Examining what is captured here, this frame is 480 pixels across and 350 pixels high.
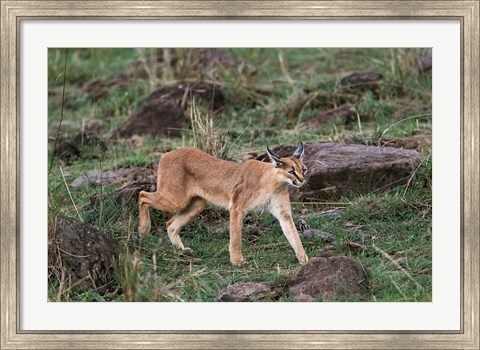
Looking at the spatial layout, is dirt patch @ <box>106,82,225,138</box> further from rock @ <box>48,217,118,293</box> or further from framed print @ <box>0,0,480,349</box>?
rock @ <box>48,217,118,293</box>

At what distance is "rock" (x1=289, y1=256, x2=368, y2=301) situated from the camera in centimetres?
983

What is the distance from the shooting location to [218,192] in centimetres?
1124

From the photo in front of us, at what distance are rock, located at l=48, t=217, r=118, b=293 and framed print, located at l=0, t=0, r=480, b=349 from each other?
15 millimetres

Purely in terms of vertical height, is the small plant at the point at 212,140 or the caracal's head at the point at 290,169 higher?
the small plant at the point at 212,140

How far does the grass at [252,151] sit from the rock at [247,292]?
0.43ft

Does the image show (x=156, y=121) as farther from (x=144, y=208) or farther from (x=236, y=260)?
(x=236, y=260)

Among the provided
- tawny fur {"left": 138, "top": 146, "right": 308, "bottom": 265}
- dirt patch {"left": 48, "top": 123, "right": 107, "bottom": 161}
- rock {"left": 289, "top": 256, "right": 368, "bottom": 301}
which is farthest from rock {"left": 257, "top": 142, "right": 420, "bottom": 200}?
dirt patch {"left": 48, "top": 123, "right": 107, "bottom": 161}

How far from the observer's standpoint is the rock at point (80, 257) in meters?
10.0

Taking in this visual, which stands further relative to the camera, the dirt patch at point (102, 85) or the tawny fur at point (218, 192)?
the dirt patch at point (102, 85)

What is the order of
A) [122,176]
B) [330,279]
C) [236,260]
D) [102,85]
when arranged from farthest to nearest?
1. [102,85]
2. [122,176]
3. [236,260]
4. [330,279]

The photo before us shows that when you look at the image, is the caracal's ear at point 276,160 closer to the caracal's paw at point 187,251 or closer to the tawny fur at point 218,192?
the tawny fur at point 218,192

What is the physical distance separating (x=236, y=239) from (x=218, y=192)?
0.68 meters

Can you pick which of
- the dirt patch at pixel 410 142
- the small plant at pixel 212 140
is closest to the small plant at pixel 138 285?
the small plant at pixel 212 140

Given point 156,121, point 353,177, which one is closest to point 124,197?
point 353,177
